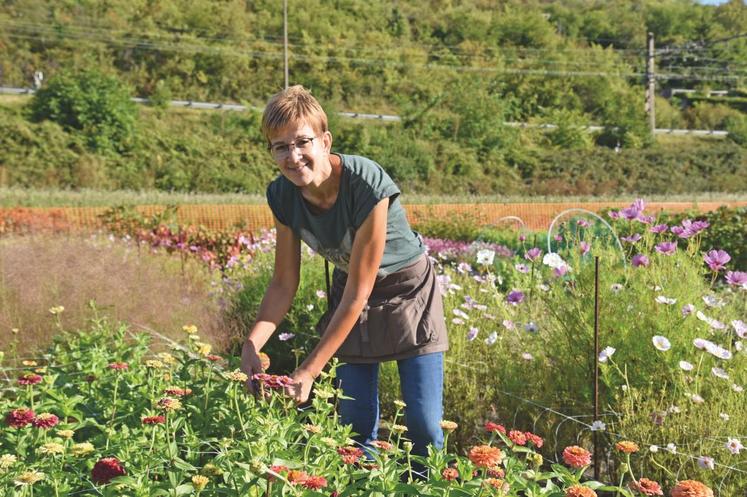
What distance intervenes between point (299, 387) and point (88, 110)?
2232cm

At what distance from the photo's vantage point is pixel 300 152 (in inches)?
73.3

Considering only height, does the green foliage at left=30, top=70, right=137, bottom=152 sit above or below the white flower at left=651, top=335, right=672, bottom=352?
above

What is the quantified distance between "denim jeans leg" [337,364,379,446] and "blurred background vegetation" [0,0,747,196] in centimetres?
1687

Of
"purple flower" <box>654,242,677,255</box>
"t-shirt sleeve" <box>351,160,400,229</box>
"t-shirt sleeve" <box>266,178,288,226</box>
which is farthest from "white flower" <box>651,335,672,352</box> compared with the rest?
"t-shirt sleeve" <box>266,178,288,226</box>

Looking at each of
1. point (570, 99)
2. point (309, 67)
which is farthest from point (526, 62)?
point (309, 67)

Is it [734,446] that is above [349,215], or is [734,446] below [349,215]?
below

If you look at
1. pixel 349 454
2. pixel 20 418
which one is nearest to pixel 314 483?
pixel 349 454

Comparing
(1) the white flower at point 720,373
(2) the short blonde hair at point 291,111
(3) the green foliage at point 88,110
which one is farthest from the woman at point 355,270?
(3) the green foliage at point 88,110

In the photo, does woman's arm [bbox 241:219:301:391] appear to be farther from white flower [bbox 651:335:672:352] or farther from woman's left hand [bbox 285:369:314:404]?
white flower [bbox 651:335:672:352]

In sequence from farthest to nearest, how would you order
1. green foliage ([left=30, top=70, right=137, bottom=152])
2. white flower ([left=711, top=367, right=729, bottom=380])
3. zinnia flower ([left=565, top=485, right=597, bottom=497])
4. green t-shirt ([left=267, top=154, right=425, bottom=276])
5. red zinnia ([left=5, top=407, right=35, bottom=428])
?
green foliage ([left=30, top=70, right=137, bottom=152])
white flower ([left=711, top=367, right=729, bottom=380])
green t-shirt ([left=267, top=154, right=425, bottom=276])
red zinnia ([left=5, top=407, right=35, bottom=428])
zinnia flower ([left=565, top=485, right=597, bottom=497])

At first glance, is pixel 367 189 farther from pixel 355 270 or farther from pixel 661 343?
pixel 661 343

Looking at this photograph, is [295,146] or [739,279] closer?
[295,146]

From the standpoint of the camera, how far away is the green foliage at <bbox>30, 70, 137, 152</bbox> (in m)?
21.6

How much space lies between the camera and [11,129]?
20.2 m
